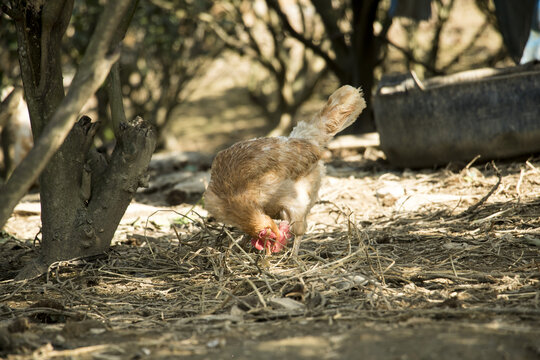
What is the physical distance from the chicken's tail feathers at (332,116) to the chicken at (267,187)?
16cm

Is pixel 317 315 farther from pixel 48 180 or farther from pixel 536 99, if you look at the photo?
pixel 536 99

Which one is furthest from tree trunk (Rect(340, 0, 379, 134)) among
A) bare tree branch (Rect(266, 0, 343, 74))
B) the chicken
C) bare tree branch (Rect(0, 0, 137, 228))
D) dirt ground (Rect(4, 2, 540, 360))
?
bare tree branch (Rect(0, 0, 137, 228))

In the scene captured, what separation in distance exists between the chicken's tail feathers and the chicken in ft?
0.53

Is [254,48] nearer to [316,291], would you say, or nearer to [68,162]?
[68,162]

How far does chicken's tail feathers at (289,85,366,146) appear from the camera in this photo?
487 cm

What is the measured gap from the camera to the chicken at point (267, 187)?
3773 mm

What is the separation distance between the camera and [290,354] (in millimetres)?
2186

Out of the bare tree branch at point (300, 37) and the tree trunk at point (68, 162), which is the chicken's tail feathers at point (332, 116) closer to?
the tree trunk at point (68, 162)

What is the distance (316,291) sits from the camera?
303cm

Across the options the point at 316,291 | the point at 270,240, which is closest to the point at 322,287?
the point at 316,291

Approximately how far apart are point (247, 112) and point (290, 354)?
11.1 m

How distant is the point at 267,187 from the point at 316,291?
1146 mm

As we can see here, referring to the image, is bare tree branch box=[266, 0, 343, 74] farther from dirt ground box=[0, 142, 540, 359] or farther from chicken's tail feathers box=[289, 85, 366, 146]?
dirt ground box=[0, 142, 540, 359]

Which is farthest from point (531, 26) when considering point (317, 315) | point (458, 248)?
point (317, 315)
